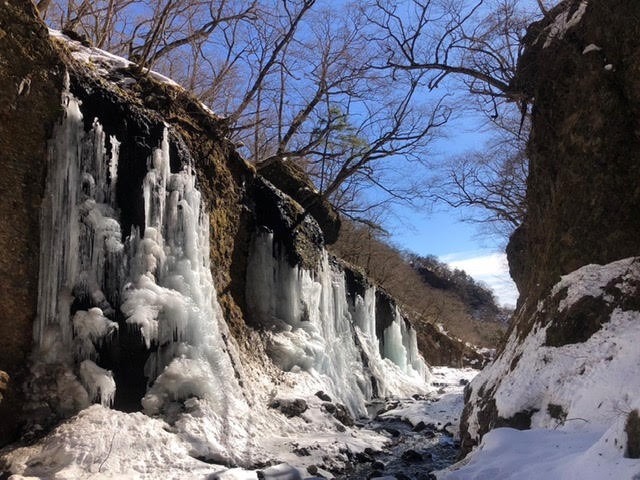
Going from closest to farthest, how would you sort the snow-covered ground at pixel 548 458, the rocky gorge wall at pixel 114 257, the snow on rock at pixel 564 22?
the snow-covered ground at pixel 548 458
the rocky gorge wall at pixel 114 257
the snow on rock at pixel 564 22

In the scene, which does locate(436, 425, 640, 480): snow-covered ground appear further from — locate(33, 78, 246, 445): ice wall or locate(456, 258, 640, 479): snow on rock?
locate(33, 78, 246, 445): ice wall

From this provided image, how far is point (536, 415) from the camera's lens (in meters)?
5.68

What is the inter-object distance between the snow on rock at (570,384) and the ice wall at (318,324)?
4.52 meters

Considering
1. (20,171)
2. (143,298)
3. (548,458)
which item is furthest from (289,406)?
(548,458)

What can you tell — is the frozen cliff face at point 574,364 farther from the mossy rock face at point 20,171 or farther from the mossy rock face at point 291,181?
the mossy rock face at point 291,181

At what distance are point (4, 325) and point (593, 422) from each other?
622cm

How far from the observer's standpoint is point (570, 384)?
18.0ft

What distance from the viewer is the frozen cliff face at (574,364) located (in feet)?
15.7

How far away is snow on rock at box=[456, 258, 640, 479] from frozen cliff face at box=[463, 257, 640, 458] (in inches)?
0.5

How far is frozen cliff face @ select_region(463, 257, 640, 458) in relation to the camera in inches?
189

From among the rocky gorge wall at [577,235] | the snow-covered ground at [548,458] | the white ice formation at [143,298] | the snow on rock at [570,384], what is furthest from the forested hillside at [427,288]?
the snow-covered ground at [548,458]

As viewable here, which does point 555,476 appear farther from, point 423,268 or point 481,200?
point 423,268

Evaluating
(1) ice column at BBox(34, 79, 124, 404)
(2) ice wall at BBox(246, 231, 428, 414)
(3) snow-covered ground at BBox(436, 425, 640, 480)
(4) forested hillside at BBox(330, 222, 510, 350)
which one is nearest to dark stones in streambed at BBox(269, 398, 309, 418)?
(2) ice wall at BBox(246, 231, 428, 414)

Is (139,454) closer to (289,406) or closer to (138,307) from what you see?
(138,307)
